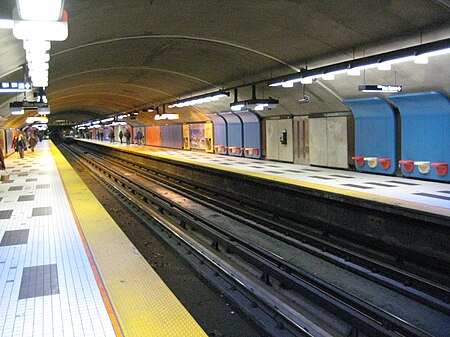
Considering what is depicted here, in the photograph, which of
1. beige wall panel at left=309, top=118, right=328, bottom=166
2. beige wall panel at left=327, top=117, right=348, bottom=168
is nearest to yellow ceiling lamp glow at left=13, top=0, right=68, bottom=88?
beige wall panel at left=327, top=117, right=348, bottom=168

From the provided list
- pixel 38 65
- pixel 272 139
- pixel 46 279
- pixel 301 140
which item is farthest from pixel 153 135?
pixel 46 279

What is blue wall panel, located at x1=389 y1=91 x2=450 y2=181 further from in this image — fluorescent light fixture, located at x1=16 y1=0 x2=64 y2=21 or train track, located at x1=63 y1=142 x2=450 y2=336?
fluorescent light fixture, located at x1=16 y1=0 x2=64 y2=21

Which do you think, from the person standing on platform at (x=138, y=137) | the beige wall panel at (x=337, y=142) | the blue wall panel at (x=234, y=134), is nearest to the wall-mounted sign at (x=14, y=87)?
the beige wall panel at (x=337, y=142)

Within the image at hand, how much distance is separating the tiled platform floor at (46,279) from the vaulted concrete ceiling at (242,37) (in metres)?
3.50

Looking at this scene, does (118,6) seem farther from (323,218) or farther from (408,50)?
(323,218)

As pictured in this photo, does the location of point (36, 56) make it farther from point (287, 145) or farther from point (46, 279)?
point (287, 145)

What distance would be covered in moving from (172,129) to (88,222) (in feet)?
83.2

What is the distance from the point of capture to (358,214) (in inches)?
372

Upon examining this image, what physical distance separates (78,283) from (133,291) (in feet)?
2.48

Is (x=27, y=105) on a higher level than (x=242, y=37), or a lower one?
lower

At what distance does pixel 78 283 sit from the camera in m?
5.09

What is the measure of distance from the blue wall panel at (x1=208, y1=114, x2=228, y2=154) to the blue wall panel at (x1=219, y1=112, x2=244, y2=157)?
1.64 feet

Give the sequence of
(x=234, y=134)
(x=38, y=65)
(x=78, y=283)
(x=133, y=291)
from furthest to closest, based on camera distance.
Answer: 1. (x=234, y=134)
2. (x=38, y=65)
3. (x=78, y=283)
4. (x=133, y=291)

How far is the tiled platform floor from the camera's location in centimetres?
402
